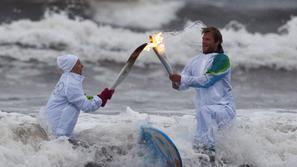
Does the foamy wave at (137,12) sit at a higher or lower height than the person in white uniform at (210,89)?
lower

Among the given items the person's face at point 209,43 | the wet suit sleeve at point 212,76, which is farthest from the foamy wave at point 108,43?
the wet suit sleeve at point 212,76

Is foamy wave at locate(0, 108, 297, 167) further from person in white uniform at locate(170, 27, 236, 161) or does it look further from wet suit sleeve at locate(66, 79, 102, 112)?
wet suit sleeve at locate(66, 79, 102, 112)

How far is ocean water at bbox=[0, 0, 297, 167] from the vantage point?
8.67 metres

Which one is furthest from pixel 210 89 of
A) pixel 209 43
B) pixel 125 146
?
pixel 125 146

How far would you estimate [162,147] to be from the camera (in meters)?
8.27

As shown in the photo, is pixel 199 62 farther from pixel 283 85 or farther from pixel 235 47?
pixel 235 47

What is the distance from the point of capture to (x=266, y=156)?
9.09 metres

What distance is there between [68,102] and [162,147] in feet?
3.43

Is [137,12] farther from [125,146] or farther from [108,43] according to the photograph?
[125,146]

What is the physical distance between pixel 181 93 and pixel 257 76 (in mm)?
3832

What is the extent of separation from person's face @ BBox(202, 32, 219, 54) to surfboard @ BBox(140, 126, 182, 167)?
101cm

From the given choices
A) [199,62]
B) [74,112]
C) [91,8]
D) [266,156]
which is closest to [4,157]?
[74,112]

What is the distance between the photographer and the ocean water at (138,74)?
8672mm

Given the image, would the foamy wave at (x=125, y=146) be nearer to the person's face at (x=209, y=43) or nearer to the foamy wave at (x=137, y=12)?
the person's face at (x=209, y=43)
